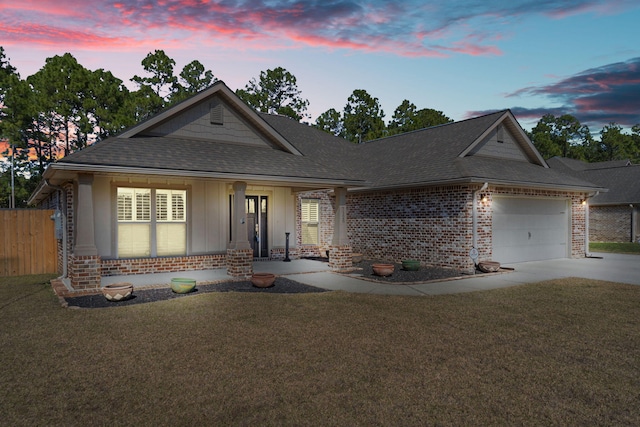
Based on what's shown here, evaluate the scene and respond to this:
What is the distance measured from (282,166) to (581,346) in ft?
31.2

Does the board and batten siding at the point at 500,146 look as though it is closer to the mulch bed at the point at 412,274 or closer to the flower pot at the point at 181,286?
the mulch bed at the point at 412,274

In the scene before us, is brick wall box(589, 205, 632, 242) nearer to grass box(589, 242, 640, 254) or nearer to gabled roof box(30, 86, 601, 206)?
grass box(589, 242, 640, 254)

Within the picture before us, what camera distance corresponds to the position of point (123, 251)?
12.7m

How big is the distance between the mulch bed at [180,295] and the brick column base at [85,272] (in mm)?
339

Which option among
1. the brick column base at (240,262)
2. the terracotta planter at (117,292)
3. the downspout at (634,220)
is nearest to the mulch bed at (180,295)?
the terracotta planter at (117,292)

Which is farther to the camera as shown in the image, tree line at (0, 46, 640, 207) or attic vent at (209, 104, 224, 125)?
tree line at (0, 46, 640, 207)

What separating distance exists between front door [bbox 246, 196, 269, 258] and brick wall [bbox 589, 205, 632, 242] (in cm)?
2720

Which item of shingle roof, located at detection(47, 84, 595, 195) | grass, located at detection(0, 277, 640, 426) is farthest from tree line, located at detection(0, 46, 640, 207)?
grass, located at detection(0, 277, 640, 426)

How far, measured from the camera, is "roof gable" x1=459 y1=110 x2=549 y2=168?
674 inches

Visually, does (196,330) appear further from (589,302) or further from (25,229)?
(25,229)

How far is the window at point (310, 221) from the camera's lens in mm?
18234

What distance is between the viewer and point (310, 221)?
18469 mm

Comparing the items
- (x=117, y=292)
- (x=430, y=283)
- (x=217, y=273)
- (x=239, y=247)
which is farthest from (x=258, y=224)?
(x=117, y=292)

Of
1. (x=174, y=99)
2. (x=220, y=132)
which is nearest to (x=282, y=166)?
(x=220, y=132)
